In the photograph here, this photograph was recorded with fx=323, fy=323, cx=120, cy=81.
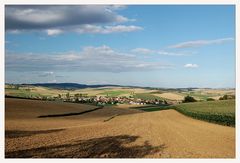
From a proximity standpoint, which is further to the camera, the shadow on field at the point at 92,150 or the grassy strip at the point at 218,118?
the grassy strip at the point at 218,118

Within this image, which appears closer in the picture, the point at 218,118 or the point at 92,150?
the point at 92,150

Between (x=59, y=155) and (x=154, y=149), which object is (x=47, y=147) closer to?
(x=59, y=155)

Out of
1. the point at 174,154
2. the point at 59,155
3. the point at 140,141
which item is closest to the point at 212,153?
the point at 174,154

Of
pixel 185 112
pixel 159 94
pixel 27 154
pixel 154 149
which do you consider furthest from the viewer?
pixel 159 94

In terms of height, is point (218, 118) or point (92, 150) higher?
point (92, 150)

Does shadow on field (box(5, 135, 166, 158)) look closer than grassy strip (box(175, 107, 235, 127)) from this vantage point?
Yes

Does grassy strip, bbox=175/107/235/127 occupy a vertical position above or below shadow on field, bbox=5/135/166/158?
below

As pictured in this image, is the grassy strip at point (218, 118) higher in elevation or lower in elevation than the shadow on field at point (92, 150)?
lower
